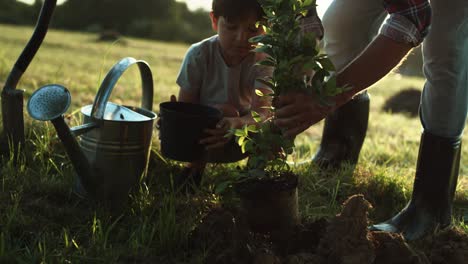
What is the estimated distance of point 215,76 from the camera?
2938mm

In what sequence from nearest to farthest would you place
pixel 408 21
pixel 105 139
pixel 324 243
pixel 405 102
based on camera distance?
pixel 324 243 → pixel 408 21 → pixel 105 139 → pixel 405 102

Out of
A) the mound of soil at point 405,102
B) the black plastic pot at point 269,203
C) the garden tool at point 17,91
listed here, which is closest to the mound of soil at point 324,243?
the black plastic pot at point 269,203

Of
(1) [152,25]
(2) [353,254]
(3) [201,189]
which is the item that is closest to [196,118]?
(3) [201,189]

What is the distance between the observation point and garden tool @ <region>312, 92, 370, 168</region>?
323 cm

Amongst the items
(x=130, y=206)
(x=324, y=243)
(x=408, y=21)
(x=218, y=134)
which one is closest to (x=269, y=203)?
(x=324, y=243)

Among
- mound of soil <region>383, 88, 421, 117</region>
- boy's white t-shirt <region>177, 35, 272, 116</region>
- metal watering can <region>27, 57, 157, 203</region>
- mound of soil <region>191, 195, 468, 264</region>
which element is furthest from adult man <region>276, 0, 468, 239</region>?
mound of soil <region>383, 88, 421, 117</region>

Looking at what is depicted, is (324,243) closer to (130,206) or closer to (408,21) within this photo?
(408,21)

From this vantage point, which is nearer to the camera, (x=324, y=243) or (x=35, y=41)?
(x=324, y=243)

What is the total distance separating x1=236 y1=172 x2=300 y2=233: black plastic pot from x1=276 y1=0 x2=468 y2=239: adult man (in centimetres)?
21

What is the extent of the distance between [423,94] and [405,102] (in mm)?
6122

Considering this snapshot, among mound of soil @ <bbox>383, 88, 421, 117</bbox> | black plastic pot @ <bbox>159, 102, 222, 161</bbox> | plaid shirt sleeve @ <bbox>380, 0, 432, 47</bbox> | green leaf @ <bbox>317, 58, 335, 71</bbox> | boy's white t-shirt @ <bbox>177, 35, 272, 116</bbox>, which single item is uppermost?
plaid shirt sleeve @ <bbox>380, 0, 432, 47</bbox>

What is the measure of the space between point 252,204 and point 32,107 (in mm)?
966

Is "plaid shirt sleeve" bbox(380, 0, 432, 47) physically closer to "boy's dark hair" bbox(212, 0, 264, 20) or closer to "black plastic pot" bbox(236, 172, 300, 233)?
"black plastic pot" bbox(236, 172, 300, 233)

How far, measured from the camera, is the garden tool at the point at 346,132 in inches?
127
